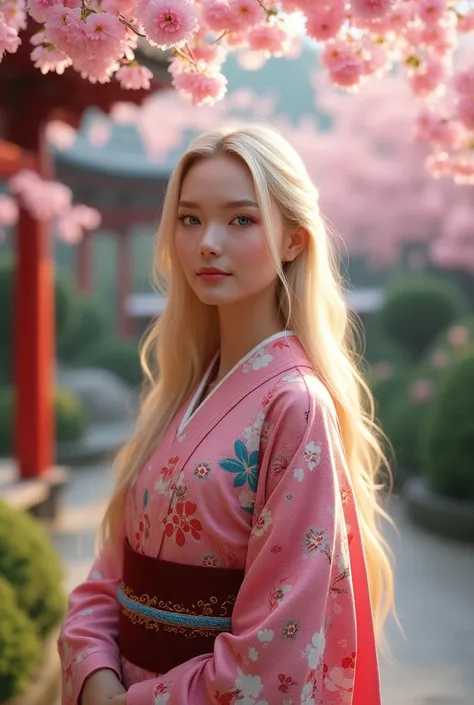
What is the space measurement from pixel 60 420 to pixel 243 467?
924 cm

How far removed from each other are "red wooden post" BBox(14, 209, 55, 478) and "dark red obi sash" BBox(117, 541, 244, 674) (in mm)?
5037

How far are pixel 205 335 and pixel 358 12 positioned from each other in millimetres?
821

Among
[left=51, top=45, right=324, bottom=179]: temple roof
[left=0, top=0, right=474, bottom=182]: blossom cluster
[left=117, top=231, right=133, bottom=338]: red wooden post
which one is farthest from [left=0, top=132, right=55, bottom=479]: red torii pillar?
[left=117, top=231, right=133, bottom=338]: red wooden post

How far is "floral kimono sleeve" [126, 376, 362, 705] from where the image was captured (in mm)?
1607

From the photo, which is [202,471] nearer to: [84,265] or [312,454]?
[312,454]

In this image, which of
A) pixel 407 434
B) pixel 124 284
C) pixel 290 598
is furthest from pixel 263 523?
pixel 124 284

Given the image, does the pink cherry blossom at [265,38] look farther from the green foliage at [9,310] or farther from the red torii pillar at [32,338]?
the green foliage at [9,310]

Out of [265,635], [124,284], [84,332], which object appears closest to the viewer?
[265,635]

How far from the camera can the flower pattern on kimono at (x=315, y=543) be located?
164 cm

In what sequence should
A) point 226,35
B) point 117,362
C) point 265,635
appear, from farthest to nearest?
point 117,362 → point 226,35 → point 265,635

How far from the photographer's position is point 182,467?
1818mm

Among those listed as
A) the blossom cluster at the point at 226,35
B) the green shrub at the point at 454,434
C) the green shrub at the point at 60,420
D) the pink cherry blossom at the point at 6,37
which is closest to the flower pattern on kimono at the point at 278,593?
the blossom cluster at the point at 226,35

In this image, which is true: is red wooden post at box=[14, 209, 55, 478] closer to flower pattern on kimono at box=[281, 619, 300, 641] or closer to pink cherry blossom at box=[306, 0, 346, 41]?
pink cherry blossom at box=[306, 0, 346, 41]

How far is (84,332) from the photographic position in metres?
15.9
